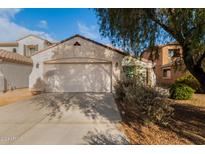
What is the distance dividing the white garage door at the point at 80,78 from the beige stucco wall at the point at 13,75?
4.61 meters

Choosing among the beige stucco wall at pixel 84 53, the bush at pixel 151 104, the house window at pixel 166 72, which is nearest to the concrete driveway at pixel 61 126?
the bush at pixel 151 104

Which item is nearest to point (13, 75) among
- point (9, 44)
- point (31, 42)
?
point (31, 42)

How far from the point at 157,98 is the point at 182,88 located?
850 centimetres

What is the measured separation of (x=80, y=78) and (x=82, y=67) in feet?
2.78

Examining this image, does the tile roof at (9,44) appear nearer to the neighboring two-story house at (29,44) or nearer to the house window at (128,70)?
the neighboring two-story house at (29,44)

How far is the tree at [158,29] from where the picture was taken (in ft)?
22.6

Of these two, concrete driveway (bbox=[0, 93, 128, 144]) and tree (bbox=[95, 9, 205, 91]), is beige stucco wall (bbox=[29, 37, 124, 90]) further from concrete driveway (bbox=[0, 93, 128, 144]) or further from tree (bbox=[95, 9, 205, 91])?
concrete driveway (bbox=[0, 93, 128, 144])

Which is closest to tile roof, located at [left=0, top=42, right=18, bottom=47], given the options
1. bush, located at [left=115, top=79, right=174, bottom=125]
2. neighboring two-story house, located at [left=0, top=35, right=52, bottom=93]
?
neighboring two-story house, located at [left=0, top=35, right=52, bottom=93]

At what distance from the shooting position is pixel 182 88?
1541 centimetres

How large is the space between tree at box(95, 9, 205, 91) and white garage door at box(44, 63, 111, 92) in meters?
6.94

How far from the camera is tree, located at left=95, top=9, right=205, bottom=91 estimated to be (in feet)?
22.6

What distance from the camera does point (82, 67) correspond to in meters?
17.1

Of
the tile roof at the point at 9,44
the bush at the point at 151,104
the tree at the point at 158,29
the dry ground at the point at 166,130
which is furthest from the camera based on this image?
the tile roof at the point at 9,44
